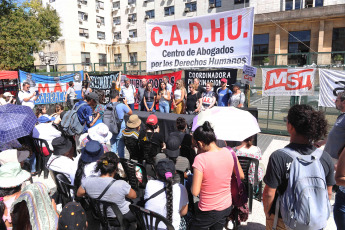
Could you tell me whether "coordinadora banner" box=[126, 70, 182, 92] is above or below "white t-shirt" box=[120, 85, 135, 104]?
above

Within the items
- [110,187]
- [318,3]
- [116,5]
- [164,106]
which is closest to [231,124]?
[110,187]

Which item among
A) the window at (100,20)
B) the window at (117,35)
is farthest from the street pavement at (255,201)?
the window at (100,20)

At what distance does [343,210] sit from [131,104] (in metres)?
7.92

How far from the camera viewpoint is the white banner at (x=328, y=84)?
21.8 ft

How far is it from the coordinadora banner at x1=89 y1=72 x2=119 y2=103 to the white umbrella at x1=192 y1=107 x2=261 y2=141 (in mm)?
8965

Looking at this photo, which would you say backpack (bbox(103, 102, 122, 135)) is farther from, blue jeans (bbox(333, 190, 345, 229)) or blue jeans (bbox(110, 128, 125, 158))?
blue jeans (bbox(333, 190, 345, 229))

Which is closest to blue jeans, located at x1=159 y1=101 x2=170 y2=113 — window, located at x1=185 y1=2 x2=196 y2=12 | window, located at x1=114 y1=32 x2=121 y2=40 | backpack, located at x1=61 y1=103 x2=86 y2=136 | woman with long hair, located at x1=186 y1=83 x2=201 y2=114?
woman with long hair, located at x1=186 y1=83 x2=201 y2=114

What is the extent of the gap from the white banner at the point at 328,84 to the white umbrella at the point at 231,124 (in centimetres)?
467

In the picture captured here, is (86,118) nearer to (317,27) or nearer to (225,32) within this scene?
(225,32)

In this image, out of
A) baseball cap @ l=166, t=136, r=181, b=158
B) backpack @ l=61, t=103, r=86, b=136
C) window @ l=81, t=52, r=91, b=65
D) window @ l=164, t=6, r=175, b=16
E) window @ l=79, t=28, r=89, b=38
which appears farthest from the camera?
window @ l=79, t=28, r=89, b=38

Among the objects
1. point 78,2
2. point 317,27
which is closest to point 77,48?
point 78,2

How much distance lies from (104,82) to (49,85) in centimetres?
289

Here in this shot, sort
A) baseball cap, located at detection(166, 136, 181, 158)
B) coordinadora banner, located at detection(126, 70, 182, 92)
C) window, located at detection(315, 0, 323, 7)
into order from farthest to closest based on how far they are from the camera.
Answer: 1. window, located at detection(315, 0, 323, 7)
2. coordinadora banner, located at detection(126, 70, 182, 92)
3. baseball cap, located at detection(166, 136, 181, 158)

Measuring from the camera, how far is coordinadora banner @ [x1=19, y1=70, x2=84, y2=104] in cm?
1186
